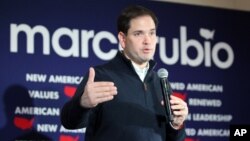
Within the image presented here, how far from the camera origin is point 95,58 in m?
3.93

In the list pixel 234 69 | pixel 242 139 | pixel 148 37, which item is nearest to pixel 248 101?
pixel 234 69

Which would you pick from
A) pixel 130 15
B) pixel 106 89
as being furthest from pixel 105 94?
pixel 130 15

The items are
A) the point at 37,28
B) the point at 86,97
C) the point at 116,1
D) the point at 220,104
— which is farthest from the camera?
the point at 220,104

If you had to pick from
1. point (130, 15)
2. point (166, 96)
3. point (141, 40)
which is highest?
point (130, 15)

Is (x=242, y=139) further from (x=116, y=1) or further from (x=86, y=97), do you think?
(x=116, y=1)

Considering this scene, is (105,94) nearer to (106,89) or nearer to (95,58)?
(106,89)

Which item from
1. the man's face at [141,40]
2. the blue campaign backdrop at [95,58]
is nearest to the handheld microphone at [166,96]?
the man's face at [141,40]

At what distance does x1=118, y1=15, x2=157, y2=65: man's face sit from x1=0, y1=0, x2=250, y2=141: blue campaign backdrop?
1186 mm

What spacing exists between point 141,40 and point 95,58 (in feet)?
4.40

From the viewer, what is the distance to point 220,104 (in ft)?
14.4

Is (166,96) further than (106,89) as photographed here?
Yes

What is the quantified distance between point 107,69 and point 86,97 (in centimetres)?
38

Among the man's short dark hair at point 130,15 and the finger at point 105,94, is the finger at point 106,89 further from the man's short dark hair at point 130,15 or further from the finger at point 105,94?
the man's short dark hair at point 130,15

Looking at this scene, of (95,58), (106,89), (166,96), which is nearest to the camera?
(106,89)
